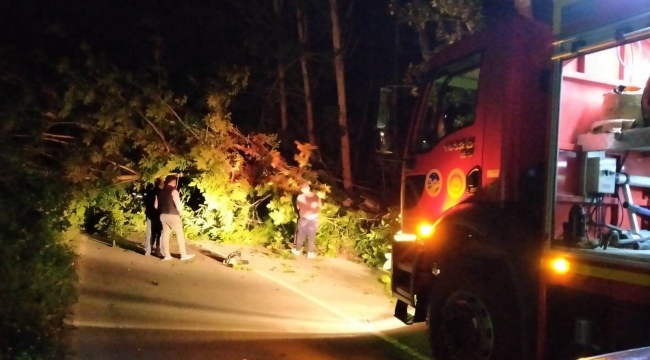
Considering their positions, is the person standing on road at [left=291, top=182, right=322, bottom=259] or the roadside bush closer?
the roadside bush

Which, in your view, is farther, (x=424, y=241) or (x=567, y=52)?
(x=424, y=241)

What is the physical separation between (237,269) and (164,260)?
124 cm

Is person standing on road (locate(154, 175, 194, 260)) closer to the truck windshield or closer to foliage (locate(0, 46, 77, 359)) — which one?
foliage (locate(0, 46, 77, 359))

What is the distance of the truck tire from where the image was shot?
4719mm

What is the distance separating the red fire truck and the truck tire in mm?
10

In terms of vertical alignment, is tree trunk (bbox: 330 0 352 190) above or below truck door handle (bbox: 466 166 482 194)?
above

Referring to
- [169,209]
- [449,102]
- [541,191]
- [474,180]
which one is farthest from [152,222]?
[541,191]

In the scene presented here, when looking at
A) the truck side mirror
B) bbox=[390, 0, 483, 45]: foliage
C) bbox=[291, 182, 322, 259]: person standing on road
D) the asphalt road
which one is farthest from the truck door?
bbox=[291, 182, 322, 259]: person standing on road

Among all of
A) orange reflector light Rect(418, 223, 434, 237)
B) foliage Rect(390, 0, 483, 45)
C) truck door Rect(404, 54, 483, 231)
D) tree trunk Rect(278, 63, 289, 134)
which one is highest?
foliage Rect(390, 0, 483, 45)

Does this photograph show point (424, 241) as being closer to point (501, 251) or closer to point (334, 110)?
point (501, 251)

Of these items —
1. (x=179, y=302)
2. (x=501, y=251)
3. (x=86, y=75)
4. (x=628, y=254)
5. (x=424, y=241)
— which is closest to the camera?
(x=628, y=254)

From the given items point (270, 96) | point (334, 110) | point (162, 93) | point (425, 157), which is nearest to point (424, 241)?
point (425, 157)

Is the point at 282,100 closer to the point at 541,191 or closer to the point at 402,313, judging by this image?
the point at 402,313

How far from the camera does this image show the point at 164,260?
10.9 m
